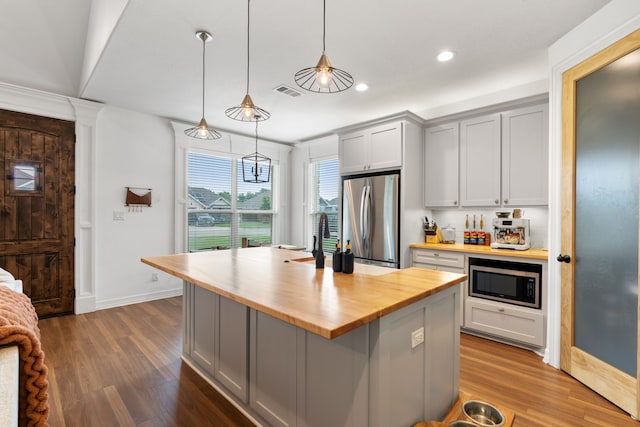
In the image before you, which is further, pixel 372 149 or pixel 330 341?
pixel 372 149

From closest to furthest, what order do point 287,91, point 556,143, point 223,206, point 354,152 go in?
point 556,143
point 287,91
point 354,152
point 223,206

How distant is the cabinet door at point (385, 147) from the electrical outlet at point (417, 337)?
256cm

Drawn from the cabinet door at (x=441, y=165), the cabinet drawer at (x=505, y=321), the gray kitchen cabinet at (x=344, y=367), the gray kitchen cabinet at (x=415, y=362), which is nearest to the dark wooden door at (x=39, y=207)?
the gray kitchen cabinet at (x=344, y=367)

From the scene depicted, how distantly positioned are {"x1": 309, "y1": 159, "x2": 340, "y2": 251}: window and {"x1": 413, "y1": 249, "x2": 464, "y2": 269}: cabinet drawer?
1862 mm

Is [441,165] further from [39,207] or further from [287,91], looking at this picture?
[39,207]

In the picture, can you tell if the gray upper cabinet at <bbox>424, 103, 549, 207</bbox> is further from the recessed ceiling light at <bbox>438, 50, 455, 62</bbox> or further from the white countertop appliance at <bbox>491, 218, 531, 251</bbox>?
the recessed ceiling light at <bbox>438, 50, 455, 62</bbox>

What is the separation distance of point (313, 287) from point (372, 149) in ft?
9.37

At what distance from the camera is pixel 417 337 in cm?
161

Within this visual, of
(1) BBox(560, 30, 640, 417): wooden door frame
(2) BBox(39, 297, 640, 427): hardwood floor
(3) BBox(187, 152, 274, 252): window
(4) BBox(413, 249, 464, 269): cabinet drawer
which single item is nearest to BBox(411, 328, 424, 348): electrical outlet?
(2) BBox(39, 297, 640, 427): hardwood floor

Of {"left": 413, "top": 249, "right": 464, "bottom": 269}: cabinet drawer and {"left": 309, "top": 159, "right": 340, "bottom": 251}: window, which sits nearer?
{"left": 413, "top": 249, "right": 464, "bottom": 269}: cabinet drawer

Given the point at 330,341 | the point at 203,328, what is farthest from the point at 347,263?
the point at 203,328

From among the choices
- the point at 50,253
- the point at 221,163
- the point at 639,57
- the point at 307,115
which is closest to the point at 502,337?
the point at 639,57

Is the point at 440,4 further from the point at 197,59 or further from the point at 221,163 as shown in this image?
the point at 221,163

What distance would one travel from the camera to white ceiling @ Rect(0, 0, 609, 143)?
226 centimetres
